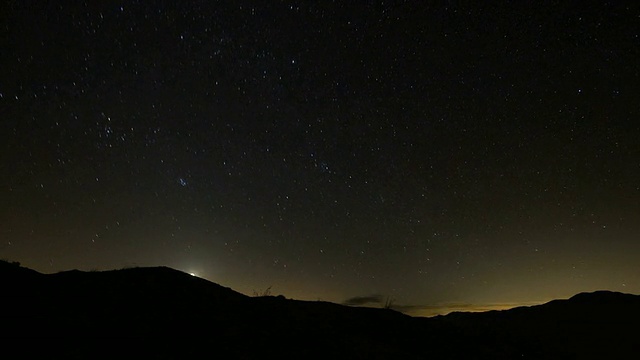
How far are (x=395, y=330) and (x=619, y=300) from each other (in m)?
17.9

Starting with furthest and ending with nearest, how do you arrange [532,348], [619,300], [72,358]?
[619,300] < [532,348] < [72,358]

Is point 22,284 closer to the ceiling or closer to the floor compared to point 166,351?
closer to the ceiling

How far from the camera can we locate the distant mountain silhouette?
8.77 m

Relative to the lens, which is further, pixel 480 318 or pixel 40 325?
pixel 480 318

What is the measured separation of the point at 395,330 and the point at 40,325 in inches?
365

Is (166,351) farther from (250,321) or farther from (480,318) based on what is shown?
(480,318)

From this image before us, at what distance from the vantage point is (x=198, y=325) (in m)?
10.3

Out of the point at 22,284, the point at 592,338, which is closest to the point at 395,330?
the point at 22,284

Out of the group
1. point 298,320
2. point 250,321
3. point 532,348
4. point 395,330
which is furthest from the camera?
point 532,348

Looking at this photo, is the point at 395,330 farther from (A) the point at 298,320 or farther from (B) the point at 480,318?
(B) the point at 480,318

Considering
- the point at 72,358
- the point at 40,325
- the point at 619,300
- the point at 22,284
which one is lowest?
the point at 72,358

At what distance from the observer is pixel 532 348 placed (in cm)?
1472

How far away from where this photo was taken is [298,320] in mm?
12203

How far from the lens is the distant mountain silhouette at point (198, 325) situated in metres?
8.77
